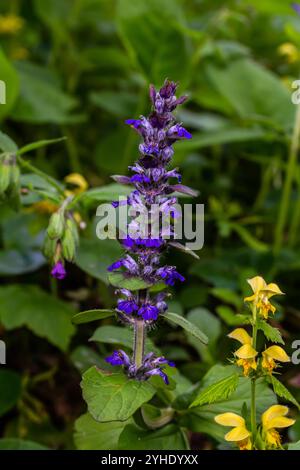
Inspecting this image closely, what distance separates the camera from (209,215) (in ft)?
5.97

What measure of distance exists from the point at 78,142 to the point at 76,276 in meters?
0.70

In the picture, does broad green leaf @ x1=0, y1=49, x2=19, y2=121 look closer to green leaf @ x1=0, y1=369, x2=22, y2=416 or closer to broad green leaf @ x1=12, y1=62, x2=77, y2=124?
broad green leaf @ x1=12, y1=62, x2=77, y2=124

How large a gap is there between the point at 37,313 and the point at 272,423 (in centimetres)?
65

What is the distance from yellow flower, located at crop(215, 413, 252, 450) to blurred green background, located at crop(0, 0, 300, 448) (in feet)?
0.76

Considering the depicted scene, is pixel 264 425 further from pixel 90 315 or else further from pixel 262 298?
pixel 90 315

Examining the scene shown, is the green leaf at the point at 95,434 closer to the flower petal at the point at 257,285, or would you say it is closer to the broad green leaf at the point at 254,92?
the flower petal at the point at 257,285

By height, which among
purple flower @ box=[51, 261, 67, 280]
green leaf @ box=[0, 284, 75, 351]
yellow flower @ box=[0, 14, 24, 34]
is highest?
yellow flower @ box=[0, 14, 24, 34]

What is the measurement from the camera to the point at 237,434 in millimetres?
952

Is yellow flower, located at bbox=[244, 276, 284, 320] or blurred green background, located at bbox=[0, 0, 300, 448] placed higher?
blurred green background, located at bbox=[0, 0, 300, 448]

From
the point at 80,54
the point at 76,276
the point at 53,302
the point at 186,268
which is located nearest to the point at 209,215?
the point at 186,268

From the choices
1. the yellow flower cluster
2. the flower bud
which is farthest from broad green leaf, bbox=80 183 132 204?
the yellow flower cluster

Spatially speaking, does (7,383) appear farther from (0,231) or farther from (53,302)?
(0,231)

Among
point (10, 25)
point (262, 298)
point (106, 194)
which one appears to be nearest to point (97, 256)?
point (106, 194)

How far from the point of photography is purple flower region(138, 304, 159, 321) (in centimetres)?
96
